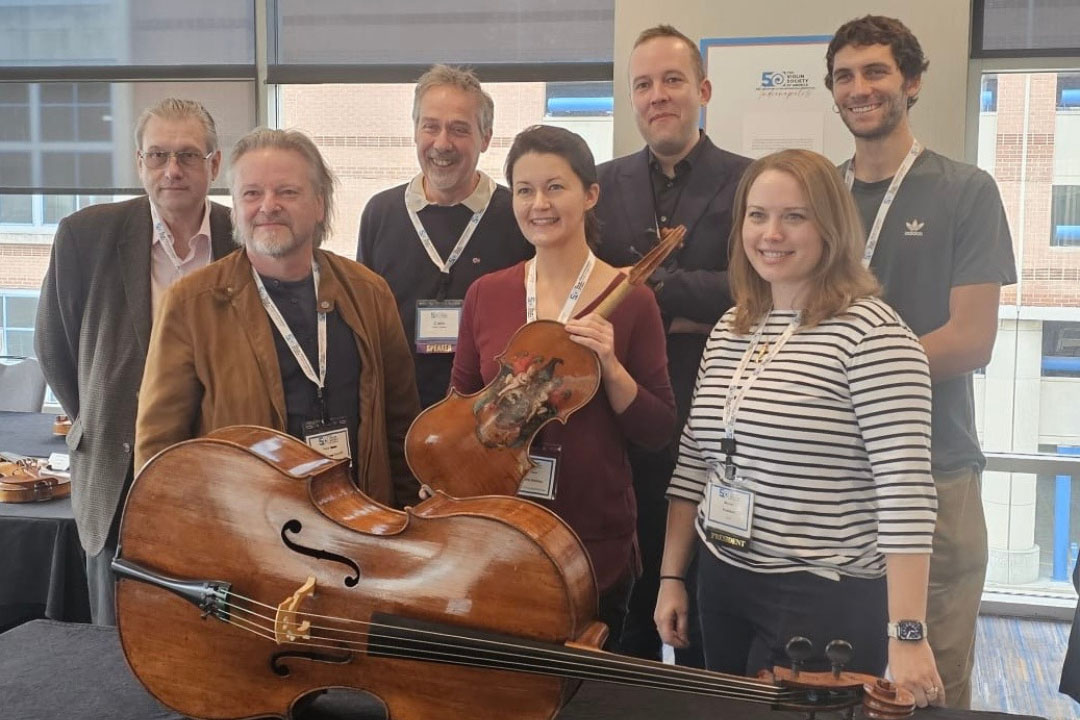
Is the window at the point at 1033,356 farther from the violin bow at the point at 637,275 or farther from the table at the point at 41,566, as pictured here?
the table at the point at 41,566

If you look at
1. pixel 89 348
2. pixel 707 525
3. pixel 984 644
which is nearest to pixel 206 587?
pixel 707 525

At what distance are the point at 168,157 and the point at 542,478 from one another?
→ 1486 millimetres

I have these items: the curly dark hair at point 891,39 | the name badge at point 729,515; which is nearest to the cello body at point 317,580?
the name badge at point 729,515

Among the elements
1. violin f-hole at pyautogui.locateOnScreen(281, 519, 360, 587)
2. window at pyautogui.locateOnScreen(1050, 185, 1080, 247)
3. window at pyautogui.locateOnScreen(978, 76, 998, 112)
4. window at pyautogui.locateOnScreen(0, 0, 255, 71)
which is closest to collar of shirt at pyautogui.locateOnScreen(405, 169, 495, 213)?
violin f-hole at pyautogui.locateOnScreen(281, 519, 360, 587)

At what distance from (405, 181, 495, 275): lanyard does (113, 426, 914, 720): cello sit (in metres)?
1.05

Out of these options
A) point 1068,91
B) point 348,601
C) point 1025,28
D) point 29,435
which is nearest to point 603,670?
point 348,601

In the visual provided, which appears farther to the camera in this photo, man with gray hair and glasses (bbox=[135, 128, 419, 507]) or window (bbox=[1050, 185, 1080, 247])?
window (bbox=[1050, 185, 1080, 247])

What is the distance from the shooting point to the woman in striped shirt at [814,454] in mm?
1725

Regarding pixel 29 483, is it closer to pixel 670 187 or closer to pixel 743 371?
pixel 670 187

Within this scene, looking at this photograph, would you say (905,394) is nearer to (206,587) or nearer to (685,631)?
(685,631)

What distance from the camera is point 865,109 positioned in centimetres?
253

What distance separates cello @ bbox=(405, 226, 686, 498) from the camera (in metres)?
1.92

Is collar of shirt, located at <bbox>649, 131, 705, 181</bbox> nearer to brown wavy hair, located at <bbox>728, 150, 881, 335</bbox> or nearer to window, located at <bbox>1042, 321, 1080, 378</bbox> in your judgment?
brown wavy hair, located at <bbox>728, 150, 881, 335</bbox>

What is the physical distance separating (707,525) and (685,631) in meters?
0.29
